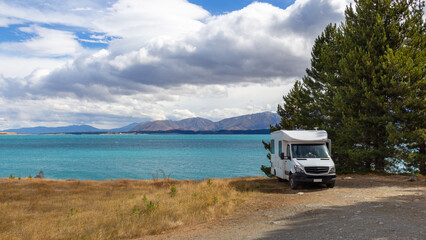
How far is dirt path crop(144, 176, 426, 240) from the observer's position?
777cm

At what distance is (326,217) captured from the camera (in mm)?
9539

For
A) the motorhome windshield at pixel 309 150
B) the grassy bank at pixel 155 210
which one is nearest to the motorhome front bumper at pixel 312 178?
the grassy bank at pixel 155 210

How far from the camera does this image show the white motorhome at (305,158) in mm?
15117

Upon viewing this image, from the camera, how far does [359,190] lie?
14898 mm

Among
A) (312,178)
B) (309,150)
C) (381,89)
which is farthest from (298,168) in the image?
(381,89)

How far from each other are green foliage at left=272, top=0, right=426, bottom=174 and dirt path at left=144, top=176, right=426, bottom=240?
6409 millimetres

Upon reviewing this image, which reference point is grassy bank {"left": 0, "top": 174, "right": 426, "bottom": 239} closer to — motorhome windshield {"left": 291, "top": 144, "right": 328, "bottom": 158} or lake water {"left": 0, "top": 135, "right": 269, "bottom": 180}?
motorhome windshield {"left": 291, "top": 144, "right": 328, "bottom": 158}

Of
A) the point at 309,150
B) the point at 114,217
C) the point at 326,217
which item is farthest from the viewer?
the point at 309,150

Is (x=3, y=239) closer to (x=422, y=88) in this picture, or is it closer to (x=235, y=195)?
(x=235, y=195)

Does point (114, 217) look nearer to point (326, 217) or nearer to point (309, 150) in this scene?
point (326, 217)

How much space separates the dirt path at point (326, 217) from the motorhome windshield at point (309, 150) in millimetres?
1888

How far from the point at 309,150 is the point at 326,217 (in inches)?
273

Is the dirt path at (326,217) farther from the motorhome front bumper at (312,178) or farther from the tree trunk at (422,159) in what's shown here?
the tree trunk at (422,159)

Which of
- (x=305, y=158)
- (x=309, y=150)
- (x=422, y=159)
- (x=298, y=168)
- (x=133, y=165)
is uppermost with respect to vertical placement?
(x=309, y=150)
